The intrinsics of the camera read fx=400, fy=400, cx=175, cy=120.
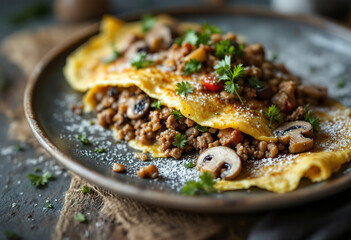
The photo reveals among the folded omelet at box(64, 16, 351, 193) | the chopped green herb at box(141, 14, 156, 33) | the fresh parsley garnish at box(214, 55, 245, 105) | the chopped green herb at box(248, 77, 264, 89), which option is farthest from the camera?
the chopped green herb at box(141, 14, 156, 33)

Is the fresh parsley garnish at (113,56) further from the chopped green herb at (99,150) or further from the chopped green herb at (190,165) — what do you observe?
the chopped green herb at (190,165)

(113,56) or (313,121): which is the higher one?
(313,121)

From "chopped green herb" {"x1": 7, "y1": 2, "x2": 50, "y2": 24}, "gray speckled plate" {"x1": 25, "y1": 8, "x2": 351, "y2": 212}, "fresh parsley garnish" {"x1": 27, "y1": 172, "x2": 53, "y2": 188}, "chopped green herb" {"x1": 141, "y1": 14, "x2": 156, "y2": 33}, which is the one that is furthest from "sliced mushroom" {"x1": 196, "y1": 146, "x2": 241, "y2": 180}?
"chopped green herb" {"x1": 7, "y1": 2, "x2": 50, "y2": 24}

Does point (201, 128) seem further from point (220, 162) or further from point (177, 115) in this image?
point (220, 162)

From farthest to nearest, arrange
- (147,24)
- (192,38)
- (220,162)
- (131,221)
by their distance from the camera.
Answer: (147,24) < (192,38) < (220,162) < (131,221)

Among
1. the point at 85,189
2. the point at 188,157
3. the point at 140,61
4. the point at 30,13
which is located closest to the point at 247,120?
the point at 188,157

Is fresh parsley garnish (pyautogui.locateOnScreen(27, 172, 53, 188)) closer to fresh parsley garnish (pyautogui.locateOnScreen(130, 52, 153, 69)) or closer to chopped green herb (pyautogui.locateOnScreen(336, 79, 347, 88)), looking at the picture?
fresh parsley garnish (pyautogui.locateOnScreen(130, 52, 153, 69))
